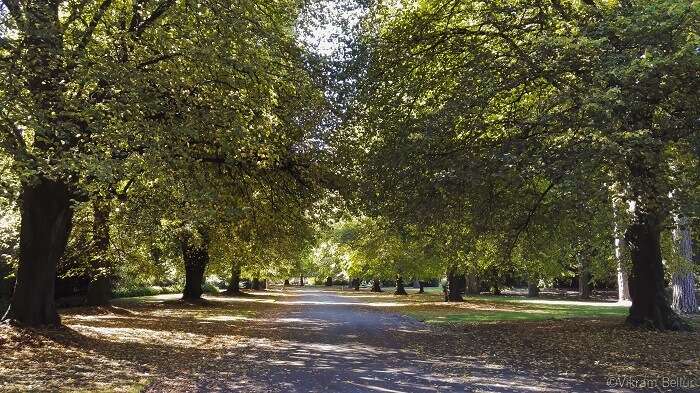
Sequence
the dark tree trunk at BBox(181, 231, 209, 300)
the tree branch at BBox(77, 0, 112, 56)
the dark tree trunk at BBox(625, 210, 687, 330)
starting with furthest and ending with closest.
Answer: the dark tree trunk at BBox(181, 231, 209, 300) < the dark tree trunk at BBox(625, 210, 687, 330) < the tree branch at BBox(77, 0, 112, 56)

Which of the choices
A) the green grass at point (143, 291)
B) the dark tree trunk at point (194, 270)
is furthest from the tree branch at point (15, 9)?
the green grass at point (143, 291)

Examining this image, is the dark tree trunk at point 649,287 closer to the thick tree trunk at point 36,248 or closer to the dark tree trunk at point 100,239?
the thick tree trunk at point 36,248

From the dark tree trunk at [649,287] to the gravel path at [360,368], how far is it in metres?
4.85

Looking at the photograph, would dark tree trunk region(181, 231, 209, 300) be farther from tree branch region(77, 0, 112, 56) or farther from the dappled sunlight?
tree branch region(77, 0, 112, 56)

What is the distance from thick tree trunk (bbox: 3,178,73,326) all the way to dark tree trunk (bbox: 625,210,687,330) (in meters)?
14.1

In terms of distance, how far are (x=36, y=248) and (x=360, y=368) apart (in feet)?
27.8

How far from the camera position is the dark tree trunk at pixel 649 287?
15.2 meters

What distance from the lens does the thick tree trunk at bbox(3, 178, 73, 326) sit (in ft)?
45.7

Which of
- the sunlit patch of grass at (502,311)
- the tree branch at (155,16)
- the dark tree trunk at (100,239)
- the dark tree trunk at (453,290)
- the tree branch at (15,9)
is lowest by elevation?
the sunlit patch of grass at (502,311)

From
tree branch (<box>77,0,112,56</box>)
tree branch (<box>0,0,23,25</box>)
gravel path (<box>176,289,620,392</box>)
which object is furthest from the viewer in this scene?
tree branch (<box>77,0,112,56</box>)

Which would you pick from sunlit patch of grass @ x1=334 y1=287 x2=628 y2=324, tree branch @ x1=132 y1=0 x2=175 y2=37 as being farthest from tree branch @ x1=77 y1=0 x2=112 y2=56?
sunlit patch of grass @ x1=334 y1=287 x2=628 y2=324

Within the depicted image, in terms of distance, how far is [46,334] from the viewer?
13.4 meters

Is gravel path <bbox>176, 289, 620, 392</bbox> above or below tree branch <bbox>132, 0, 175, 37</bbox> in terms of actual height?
below

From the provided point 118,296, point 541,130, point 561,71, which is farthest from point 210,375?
point 118,296
